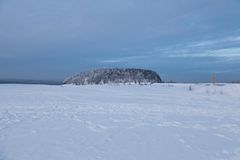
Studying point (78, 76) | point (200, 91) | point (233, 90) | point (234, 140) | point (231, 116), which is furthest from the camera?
point (78, 76)

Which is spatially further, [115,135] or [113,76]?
[113,76]

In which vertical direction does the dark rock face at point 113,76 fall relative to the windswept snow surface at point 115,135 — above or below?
above

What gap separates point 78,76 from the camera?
36.8m

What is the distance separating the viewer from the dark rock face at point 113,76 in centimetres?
3344

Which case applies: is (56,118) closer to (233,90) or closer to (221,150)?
(221,150)

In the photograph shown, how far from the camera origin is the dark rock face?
1316 inches

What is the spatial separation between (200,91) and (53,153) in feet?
51.7

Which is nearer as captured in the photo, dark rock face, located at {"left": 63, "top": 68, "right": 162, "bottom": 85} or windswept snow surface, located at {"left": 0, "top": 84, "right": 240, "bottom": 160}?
windswept snow surface, located at {"left": 0, "top": 84, "right": 240, "bottom": 160}

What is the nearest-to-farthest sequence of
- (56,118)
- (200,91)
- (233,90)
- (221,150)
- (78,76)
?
(221,150), (56,118), (233,90), (200,91), (78,76)

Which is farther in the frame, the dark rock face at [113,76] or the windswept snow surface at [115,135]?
the dark rock face at [113,76]

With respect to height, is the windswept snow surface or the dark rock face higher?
the dark rock face

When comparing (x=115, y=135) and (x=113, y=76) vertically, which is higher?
(x=113, y=76)

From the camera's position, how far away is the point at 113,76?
3416 centimetres

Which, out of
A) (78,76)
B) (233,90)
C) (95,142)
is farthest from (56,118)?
(78,76)
